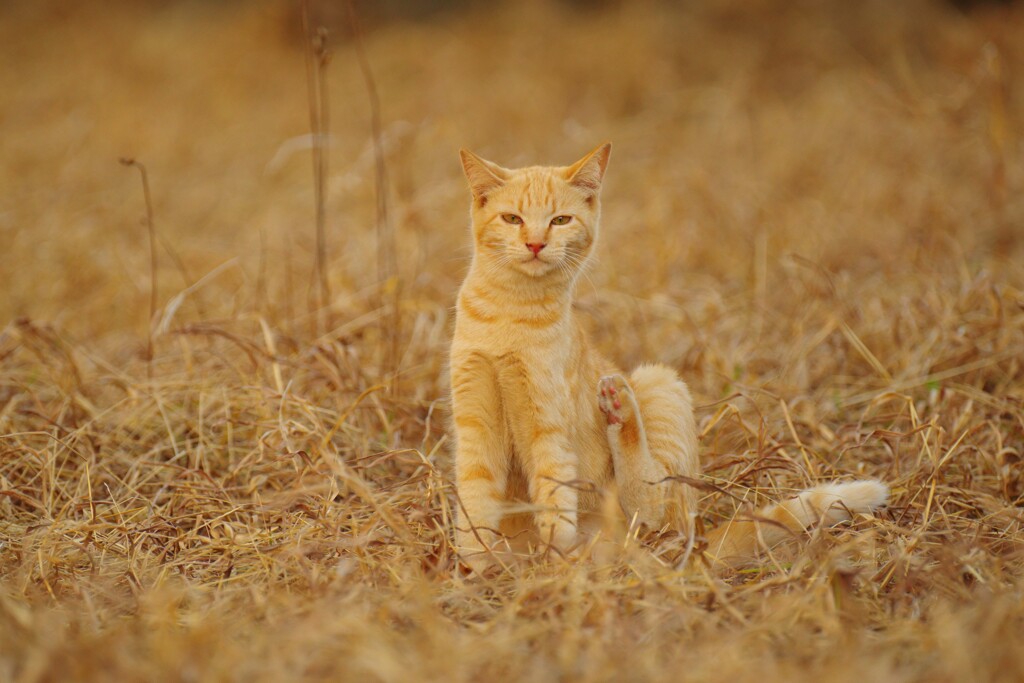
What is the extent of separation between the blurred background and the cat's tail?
143 cm

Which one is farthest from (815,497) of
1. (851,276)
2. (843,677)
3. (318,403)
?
(851,276)

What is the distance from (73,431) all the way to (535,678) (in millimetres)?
1915

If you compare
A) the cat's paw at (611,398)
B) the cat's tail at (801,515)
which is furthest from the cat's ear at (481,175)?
the cat's tail at (801,515)

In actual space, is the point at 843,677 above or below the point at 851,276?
below

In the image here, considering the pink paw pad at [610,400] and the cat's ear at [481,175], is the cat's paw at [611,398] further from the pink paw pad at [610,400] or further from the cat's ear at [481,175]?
the cat's ear at [481,175]

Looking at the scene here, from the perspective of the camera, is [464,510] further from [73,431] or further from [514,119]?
[514,119]

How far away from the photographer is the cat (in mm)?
2383

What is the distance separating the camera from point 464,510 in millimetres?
2320

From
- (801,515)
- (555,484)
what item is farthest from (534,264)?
(801,515)

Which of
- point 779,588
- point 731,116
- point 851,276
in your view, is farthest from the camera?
point 731,116

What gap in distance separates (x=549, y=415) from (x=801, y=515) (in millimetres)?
750

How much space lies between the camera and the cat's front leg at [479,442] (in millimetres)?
2412

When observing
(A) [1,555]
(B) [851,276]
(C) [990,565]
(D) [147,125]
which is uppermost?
(D) [147,125]

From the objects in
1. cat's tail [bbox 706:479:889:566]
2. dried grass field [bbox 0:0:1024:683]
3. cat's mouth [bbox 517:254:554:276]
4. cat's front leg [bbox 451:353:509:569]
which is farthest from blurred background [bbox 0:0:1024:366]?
cat's tail [bbox 706:479:889:566]
